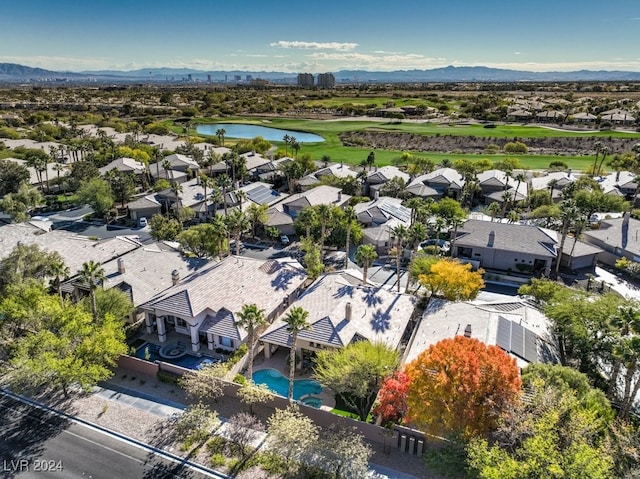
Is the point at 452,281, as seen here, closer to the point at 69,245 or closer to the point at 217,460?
the point at 217,460

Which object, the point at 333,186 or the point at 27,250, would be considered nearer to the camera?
the point at 27,250

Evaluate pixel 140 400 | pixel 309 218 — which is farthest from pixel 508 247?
pixel 140 400

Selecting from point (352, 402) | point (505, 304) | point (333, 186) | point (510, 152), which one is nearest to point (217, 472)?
point (352, 402)

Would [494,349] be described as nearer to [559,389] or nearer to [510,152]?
[559,389]

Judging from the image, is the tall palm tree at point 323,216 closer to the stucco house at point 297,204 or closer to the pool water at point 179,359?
the stucco house at point 297,204

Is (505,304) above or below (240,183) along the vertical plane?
below

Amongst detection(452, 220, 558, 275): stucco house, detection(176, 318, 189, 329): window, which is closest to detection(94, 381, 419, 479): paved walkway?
detection(176, 318, 189, 329): window
